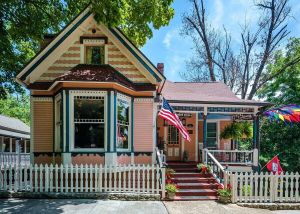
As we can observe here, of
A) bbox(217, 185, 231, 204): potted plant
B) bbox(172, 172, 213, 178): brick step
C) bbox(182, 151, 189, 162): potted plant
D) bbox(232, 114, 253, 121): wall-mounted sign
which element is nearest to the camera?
bbox(217, 185, 231, 204): potted plant

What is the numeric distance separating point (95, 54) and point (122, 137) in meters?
3.80

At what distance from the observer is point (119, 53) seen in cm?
1235

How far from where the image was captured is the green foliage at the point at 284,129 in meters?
23.8

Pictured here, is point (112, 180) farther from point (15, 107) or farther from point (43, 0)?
point (15, 107)

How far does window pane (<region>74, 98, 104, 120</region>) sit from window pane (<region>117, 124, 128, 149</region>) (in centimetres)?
110

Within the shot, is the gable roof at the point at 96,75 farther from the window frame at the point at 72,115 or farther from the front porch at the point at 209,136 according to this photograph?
the front porch at the point at 209,136

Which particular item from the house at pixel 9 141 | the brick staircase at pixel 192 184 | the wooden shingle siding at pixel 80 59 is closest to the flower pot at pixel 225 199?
the brick staircase at pixel 192 184

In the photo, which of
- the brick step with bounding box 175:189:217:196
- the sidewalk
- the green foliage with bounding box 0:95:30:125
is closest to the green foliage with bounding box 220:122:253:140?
the brick step with bounding box 175:189:217:196

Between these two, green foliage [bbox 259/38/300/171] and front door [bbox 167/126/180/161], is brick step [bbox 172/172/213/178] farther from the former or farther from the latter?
green foliage [bbox 259/38/300/171]

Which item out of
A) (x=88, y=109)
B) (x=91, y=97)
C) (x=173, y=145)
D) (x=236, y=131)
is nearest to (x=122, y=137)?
(x=88, y=109)

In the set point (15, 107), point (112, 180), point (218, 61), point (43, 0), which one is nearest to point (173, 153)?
point (112, 180)

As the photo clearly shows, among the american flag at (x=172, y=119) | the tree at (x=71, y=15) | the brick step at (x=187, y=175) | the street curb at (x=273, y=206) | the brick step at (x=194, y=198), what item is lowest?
the street curb at (x=273, y=206)

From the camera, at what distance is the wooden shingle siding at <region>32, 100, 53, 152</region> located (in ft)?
39.8

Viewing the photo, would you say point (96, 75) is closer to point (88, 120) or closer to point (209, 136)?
point (88, 120)
